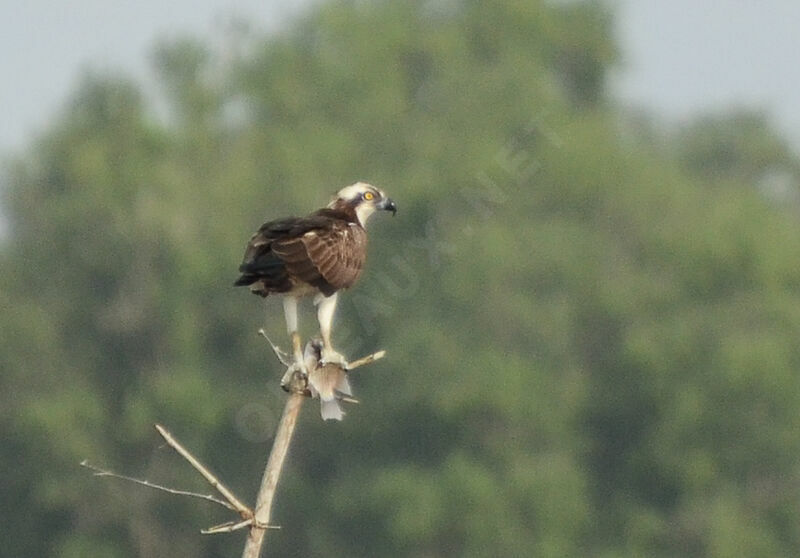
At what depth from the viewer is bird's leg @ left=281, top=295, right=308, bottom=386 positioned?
10.1m

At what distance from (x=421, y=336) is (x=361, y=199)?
3628cm

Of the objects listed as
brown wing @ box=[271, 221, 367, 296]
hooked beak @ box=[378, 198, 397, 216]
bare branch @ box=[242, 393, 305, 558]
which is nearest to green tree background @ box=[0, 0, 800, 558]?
hooked beak @ box=[378, 198, 397, 216]

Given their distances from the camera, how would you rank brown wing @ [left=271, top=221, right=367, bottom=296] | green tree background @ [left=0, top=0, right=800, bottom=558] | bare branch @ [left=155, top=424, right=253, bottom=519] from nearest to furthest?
bare branch @ [left=155, top=424, right=253, bottom=519], brown wing @ [left=271, top=221, right=367, bottom=296], green tree background @ [left=0, top=0, right=800, bottom=558]

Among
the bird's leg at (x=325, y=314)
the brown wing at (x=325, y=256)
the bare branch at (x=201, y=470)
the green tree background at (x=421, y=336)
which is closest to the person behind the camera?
the bare branch at (x=201, y=470)

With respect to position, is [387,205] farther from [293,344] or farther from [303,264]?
[293,344]

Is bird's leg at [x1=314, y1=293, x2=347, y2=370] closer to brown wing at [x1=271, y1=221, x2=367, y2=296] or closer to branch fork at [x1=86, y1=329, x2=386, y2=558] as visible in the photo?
brown wing at [x1=271, y1=221, x2=367, y2=296]

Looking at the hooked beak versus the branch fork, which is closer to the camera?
the branch fork

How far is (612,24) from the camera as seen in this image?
61438 millimetres

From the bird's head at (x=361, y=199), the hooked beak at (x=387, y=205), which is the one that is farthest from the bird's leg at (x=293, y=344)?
the hooked beak at (x=387, y=205)

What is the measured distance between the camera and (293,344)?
10.8 meters

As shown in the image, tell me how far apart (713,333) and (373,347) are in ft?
20.7

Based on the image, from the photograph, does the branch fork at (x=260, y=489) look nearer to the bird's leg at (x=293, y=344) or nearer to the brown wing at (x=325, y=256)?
the bird's leg at (x=293, y=344)

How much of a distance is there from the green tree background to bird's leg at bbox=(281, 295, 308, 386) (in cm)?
3167

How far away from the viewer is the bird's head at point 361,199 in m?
12.5
